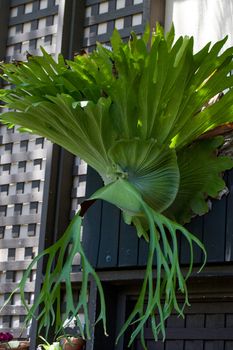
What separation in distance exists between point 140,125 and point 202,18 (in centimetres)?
158

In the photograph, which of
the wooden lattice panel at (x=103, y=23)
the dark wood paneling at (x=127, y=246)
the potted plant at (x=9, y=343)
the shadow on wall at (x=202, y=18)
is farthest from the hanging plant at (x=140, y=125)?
the shadow on wall at (x=202, y=18)

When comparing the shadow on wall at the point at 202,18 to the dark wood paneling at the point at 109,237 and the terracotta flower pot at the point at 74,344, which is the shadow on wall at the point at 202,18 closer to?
the dark wood paneling at the point at 109,237

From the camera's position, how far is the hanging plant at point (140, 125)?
461cm

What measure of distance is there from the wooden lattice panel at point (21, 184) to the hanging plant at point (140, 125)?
116cm

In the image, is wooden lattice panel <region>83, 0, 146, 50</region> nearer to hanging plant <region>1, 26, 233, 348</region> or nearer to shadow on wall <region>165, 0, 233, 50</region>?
shadow on wall <region>165, 0, 233, 50</region>

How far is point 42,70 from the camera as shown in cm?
492

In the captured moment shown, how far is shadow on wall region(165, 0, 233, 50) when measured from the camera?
592 cm

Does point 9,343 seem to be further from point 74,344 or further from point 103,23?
point 103,23

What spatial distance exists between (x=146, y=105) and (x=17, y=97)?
813mm

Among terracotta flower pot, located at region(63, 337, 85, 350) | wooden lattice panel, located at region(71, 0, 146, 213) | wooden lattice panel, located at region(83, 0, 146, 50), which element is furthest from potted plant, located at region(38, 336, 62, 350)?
wooden lattice panel, located at region(83, 0, 146, 50)

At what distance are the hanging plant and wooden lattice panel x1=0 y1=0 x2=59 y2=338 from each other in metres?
1.16

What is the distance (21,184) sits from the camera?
6.21 metres

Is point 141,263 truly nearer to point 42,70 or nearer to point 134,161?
point 134,161

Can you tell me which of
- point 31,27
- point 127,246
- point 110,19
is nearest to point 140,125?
point 127,246
